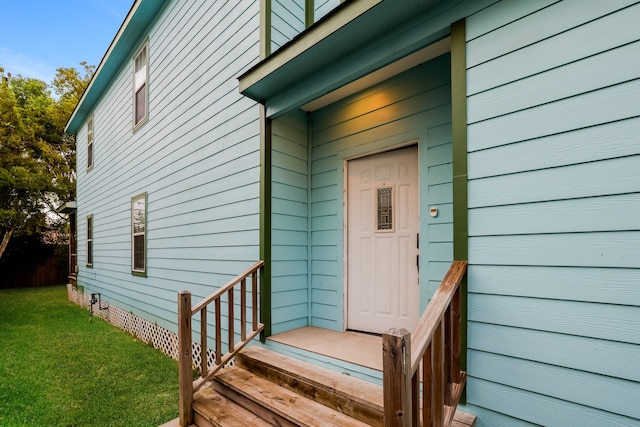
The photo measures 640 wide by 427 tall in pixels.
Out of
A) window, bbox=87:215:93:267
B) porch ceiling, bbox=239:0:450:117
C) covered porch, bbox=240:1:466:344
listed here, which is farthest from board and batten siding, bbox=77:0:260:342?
window, bbox=87:215:93:267

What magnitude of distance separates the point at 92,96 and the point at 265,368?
8.99 metres

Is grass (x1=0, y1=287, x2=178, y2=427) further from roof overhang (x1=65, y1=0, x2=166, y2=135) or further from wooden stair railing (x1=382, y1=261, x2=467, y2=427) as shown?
roof overhang (x1=65, y1=0, x2=166, y2=135)

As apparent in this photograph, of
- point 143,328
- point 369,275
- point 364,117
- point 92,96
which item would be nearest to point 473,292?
point 369,275

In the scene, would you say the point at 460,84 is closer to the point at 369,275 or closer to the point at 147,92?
the point at 369,275

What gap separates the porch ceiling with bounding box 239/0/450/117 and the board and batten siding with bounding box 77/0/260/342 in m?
0.58

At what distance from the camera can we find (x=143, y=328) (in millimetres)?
5297

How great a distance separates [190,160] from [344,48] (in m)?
2.93

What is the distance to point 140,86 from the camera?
5.89 meters

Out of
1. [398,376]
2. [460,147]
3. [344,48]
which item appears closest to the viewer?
[398,376]

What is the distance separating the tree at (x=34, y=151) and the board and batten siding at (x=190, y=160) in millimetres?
5439

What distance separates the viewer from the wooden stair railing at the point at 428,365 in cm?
118

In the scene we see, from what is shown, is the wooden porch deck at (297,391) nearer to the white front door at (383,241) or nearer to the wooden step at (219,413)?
the wooden step at (219,413)

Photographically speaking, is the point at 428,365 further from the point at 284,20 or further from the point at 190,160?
the point at 190,160

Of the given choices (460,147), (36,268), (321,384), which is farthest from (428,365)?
(36,268)
